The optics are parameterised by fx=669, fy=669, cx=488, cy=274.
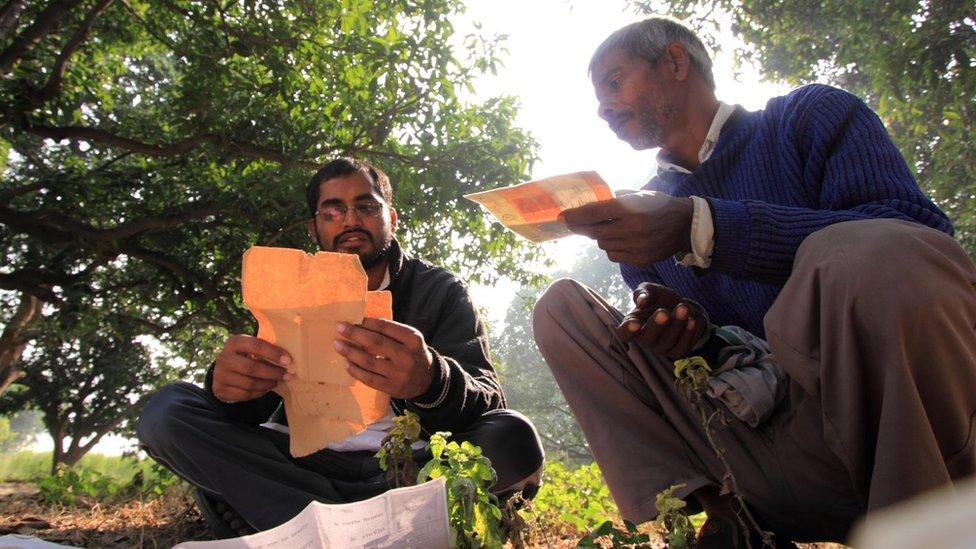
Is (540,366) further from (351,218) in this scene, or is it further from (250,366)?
(250,366)

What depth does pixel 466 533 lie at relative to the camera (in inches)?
57.4

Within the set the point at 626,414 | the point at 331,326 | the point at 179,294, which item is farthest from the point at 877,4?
the point at 179,294

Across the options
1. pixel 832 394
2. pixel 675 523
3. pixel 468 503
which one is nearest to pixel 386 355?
pixel 468 503

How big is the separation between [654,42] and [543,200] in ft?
3.62

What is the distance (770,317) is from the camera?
1596 mm

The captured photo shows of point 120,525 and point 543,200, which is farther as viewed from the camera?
point 120,525

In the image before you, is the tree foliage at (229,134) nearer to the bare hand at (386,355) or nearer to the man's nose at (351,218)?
the man's nose at (351,218)

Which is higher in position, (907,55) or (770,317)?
(907,55)

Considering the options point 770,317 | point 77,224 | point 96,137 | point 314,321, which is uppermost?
point 96,137

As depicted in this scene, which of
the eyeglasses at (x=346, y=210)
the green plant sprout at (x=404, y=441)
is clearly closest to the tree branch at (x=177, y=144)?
the eyeglasses at (x=346, y=210)

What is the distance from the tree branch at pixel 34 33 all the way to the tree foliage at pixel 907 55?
522cm

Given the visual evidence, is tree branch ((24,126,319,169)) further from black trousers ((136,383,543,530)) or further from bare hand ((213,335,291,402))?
bare hand ((213,335,291,402))

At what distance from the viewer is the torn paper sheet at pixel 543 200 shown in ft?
5.75

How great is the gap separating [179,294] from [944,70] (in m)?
6.97
